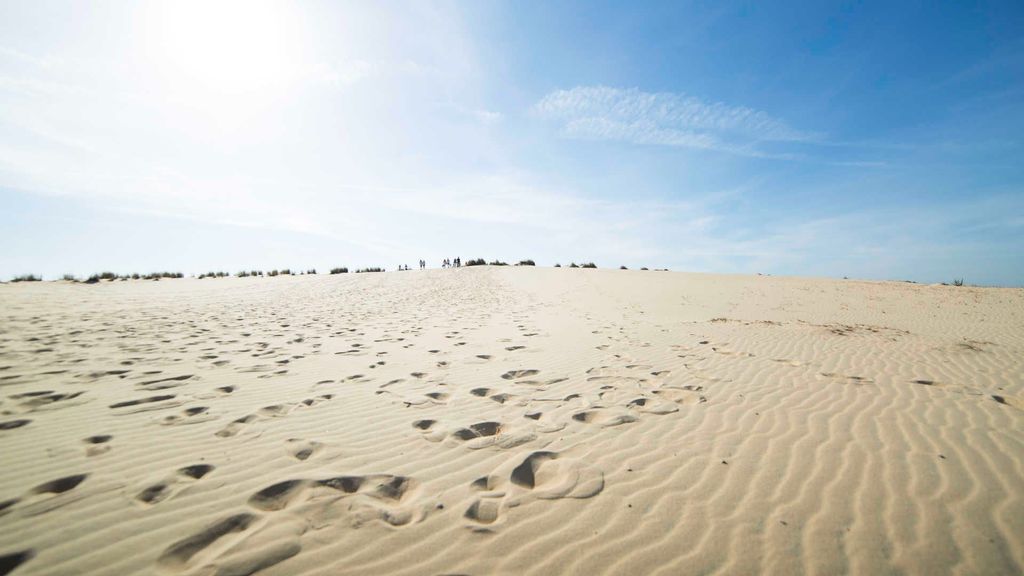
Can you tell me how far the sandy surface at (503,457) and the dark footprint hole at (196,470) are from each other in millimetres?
16

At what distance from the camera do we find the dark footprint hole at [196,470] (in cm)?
270

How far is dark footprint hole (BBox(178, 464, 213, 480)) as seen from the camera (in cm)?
270

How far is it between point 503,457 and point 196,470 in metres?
2.21

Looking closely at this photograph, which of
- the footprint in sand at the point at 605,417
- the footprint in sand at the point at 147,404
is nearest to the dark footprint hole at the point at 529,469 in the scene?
the footprint in sand at the point at 605,417

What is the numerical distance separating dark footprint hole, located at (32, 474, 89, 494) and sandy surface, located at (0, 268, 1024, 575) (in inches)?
0.6

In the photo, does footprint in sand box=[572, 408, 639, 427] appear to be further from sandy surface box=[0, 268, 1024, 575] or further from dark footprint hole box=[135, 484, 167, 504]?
dark footprint hole box=[135, 484, 167, 504]


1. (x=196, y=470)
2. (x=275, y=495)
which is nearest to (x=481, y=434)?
(x=275, y=495)

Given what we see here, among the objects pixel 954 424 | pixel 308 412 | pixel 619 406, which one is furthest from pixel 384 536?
pixel 954 424

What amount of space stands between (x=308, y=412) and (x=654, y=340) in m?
Result: 6.51

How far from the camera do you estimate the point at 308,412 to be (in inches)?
154

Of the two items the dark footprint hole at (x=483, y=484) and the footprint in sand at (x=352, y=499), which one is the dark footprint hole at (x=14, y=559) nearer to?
the footprint in sand at (x=352, y=499)

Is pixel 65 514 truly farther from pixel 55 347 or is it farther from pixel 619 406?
pixel 55 347

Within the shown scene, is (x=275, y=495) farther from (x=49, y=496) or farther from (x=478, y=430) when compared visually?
(x=478, y=430)

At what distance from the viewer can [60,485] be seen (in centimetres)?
254
